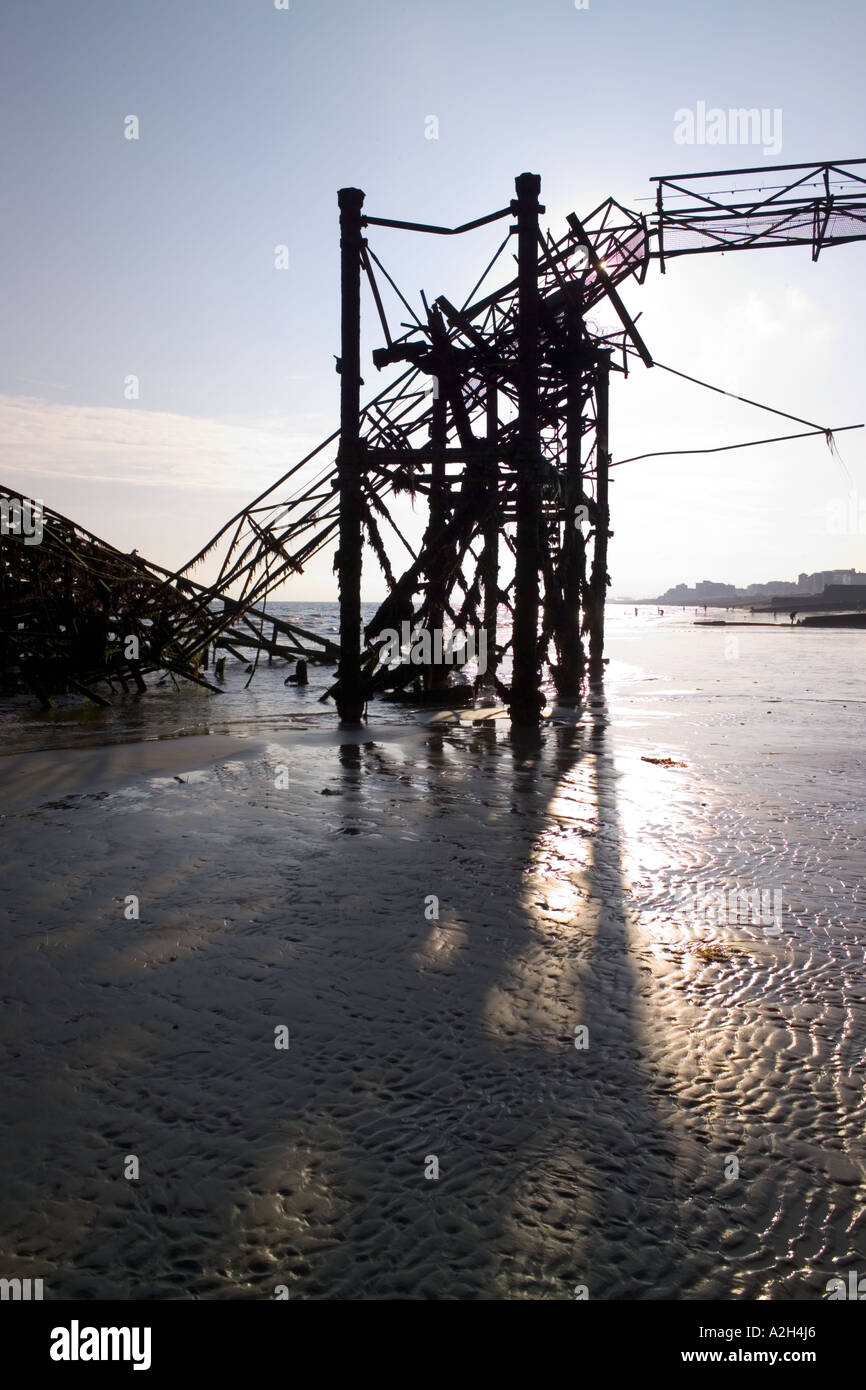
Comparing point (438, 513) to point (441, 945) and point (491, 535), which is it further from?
point (441, 945)

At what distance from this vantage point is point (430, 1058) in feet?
8.29

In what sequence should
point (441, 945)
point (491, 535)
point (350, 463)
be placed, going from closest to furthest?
point (441, 945) → point (350, 463) → point (491, 535)

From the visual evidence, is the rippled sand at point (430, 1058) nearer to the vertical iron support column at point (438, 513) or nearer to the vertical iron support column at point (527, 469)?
the vertical iron support column at point (527, 469)

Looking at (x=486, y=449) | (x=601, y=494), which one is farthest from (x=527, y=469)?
(x=601, y=494)

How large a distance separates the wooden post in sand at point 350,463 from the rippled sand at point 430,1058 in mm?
5854

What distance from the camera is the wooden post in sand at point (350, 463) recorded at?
1073cm

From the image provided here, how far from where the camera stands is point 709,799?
6.06 m

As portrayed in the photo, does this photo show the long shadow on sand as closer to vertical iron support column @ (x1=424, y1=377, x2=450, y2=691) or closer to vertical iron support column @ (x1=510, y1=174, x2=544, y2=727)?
vertical iron support column @ (x1=510, y1=174, x2=544, y2=727)

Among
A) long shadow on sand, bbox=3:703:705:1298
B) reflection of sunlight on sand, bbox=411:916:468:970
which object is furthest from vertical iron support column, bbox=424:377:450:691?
reflection of sunlight on sand, bbox=411:916:468:970

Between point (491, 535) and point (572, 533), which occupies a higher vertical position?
point (491, 535)

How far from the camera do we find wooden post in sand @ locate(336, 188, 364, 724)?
35.2 feet

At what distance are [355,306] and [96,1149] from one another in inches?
418

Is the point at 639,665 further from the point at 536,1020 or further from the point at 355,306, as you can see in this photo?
the point at 536,1020

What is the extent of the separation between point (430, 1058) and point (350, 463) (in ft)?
31.3
